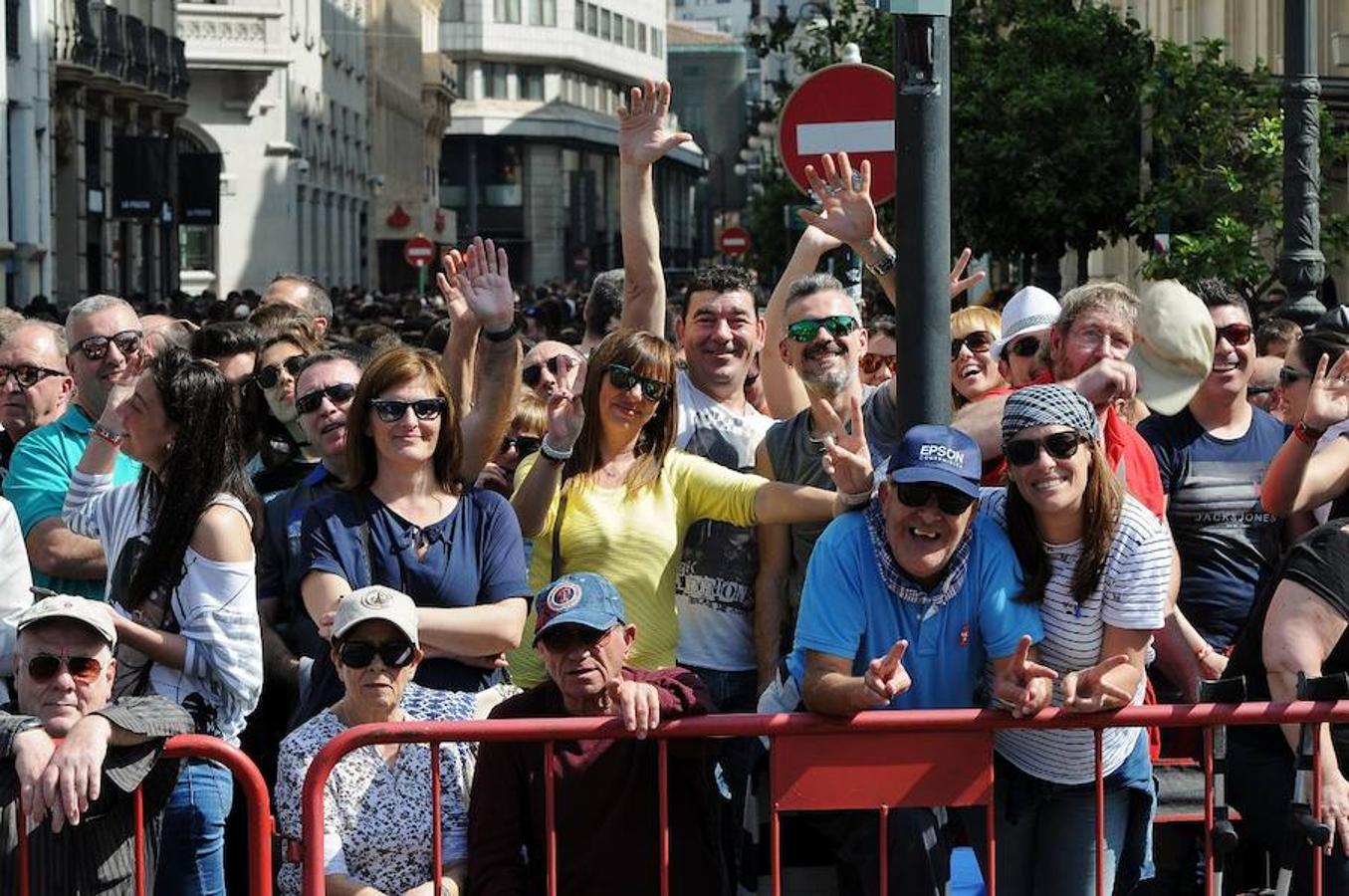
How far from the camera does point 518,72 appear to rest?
385ft

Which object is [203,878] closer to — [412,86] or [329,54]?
[329,54]

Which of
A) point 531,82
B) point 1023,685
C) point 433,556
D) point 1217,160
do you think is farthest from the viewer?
point 531,82

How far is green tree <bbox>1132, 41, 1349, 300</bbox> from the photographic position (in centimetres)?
1784

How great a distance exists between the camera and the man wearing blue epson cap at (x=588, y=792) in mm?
5652

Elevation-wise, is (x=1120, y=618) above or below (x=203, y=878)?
above

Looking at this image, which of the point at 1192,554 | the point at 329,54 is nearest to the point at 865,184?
the point at 1192,554

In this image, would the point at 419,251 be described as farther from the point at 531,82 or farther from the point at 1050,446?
the point at 531,82

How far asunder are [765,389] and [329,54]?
58031mm

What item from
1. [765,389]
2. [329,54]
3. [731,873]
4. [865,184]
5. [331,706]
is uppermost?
[329,54]

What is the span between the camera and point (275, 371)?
27.2 ft

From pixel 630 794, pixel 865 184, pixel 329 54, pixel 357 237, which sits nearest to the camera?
pixel 630 794

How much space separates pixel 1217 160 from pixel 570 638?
15.2 meters

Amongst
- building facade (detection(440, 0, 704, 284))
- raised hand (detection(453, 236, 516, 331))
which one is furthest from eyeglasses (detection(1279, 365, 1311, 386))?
building facade (detection(440, 0, 704, 284))

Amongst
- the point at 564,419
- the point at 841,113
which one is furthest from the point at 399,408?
the point at 841,113
